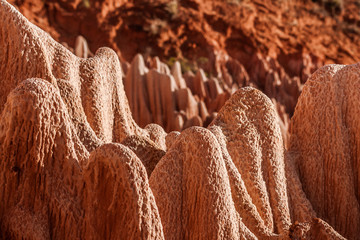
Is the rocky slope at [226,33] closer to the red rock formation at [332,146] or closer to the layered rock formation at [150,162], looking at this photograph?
the red rock formation at [332,146]

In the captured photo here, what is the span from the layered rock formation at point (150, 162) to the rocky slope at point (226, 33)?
44.2 ft

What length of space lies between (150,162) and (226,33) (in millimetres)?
19062

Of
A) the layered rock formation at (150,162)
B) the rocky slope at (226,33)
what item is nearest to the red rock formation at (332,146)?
the layered rock formation at (150,162)

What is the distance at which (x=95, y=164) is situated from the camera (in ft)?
10.1

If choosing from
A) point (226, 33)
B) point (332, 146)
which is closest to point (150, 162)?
point (332, 146)

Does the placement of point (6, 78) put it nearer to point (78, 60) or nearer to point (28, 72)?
point (28, 72)

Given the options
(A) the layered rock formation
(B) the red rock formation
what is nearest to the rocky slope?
(B) the red rock formation

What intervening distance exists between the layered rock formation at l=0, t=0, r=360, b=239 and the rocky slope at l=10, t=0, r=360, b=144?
44.2 ft

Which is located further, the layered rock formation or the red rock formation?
the red rock formation

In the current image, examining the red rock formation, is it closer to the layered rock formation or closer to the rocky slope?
the layered rock formation

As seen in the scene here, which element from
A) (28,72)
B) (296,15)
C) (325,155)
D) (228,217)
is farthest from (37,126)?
(296,15)

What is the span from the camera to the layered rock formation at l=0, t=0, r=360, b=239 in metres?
2.99

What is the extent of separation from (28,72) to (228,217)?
52.0 inches

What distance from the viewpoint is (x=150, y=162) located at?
13.2ft
